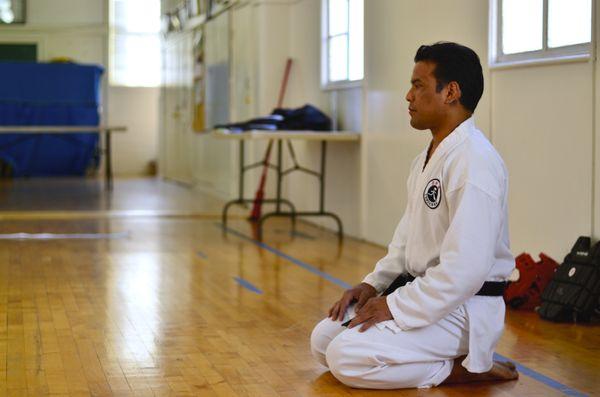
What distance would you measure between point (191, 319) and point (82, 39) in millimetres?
11907

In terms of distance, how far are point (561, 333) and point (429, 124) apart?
4.43ft

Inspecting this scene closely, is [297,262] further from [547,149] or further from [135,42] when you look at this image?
[135,42]

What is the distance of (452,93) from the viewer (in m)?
2.91

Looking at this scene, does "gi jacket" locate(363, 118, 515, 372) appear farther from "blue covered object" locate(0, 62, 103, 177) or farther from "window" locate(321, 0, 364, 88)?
"blue covered object" locate(0, 62, 103, 177)

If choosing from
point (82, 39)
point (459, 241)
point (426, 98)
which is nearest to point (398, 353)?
point (459, 241)

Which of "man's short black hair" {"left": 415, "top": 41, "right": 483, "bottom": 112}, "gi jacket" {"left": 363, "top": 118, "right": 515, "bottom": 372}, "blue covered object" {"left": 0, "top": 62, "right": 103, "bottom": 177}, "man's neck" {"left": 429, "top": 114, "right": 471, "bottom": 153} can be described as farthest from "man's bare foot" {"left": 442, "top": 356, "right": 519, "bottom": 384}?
"blue covered object" {"left": 0, "top": 62, "right": 103, "bottom": 177}

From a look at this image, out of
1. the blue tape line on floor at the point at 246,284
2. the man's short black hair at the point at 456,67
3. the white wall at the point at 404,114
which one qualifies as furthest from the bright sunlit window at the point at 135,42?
the man's short black hair at the point at 456,67

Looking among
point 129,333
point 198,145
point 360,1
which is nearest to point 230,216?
point 360,1

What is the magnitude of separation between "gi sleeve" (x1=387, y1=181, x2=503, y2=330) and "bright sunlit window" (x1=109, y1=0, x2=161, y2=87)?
13263 mm

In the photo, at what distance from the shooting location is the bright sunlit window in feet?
50.9

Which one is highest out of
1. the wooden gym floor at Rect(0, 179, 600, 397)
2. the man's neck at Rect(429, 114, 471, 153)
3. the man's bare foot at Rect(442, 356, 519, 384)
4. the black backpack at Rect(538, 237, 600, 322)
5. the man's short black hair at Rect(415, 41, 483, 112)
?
the man's short black hair at Rect(415, 41, 483, 112)

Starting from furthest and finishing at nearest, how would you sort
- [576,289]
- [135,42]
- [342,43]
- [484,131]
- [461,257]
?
[135,42], [342,43], [484,131], [576,289], [461,257]

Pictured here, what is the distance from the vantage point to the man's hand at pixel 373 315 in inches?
114

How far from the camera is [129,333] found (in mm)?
3854
